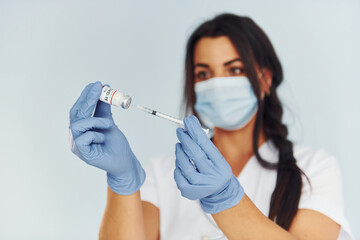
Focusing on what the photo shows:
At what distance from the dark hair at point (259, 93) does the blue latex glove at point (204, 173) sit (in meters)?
0.33

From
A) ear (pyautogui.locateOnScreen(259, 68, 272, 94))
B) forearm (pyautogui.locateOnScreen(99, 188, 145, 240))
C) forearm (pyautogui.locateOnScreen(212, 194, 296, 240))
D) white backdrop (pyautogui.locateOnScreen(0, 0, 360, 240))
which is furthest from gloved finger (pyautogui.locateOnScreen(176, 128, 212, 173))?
white backdrop (pyautogui.locateOnScreen(0, 0, 360, 240))

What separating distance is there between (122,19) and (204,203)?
4.14ft

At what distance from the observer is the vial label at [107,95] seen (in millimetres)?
1053

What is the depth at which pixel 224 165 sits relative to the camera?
3.56ft

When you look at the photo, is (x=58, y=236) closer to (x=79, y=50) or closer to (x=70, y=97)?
(x=70, y=97)

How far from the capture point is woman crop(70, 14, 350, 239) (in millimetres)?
1093

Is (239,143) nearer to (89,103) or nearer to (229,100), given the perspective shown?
(229,100)

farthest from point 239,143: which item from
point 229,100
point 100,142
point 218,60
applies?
point 100,142

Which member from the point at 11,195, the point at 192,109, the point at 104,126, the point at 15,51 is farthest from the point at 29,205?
the point at 104,126

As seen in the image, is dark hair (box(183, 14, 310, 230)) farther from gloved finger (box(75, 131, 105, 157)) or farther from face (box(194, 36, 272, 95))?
gloved finger (box(75, 131, 105, 157))

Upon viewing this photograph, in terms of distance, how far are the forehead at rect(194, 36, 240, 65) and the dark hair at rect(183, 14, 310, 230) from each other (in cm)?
2

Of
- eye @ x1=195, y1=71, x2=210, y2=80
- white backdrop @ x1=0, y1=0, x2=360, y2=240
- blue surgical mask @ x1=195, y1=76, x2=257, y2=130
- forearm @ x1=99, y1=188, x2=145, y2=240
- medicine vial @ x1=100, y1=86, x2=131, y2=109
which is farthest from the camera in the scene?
white backdrop @ x1=0, y1=0, x2=360, y2=240

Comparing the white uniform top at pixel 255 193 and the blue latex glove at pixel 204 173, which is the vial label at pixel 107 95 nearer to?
the blue latex glove at pixel 204 173

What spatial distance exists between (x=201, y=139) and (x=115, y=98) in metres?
0.26
